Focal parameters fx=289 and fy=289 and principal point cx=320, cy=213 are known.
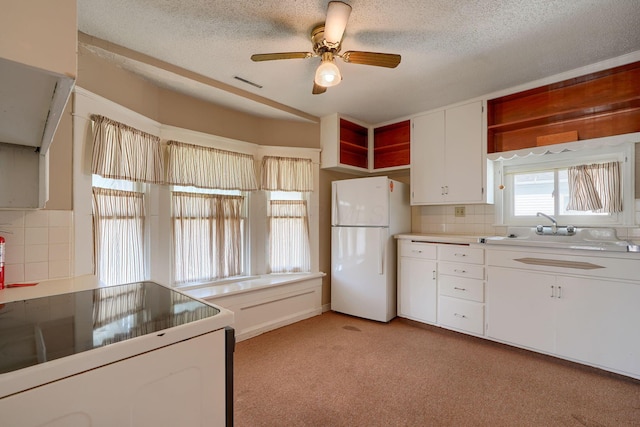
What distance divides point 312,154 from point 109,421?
10.3ft

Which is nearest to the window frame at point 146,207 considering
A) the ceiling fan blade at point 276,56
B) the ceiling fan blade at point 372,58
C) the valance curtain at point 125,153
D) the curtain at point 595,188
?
the valance curtain at point 125,153

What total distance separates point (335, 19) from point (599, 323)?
283 cm

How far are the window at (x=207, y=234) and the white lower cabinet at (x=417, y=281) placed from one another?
1.85m

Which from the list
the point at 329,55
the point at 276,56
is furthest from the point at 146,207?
the point at 329,55

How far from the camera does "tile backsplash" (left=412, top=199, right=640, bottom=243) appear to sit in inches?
125

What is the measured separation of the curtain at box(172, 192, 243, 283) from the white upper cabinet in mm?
2118

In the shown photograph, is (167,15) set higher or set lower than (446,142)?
higher

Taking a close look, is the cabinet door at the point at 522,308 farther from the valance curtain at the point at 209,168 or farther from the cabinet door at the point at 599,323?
the valance curtain at the point at 209,168

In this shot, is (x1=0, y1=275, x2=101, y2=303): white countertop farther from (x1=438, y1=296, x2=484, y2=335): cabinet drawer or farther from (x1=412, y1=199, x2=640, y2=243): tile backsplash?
(x1=412, y1=199, x2=640, y2=243): tile backsplash

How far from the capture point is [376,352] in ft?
8.42

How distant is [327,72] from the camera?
187cm

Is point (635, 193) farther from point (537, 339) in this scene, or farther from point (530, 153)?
point (537, 339)

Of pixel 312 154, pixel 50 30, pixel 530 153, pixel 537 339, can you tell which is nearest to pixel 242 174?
pixel 312 154

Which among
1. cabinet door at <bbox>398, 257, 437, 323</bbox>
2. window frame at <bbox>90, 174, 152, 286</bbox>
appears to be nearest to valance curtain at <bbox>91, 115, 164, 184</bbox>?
window frame at <bbox>90, 174, 152, 286</bbox>
